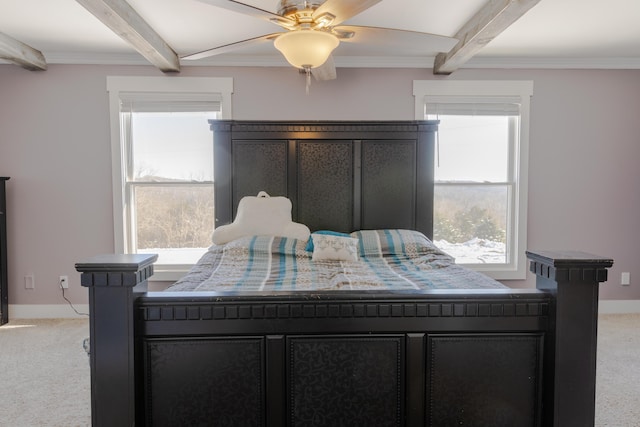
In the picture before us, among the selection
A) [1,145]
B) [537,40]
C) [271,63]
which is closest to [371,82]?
[271,63]

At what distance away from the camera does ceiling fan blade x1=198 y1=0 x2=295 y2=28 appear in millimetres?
1709

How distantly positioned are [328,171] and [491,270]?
1842mm

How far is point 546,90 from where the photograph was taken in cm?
368

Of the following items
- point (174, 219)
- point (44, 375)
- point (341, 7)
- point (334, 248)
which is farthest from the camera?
point (174, 219)

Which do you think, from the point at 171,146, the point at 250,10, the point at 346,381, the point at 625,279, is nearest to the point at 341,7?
the point at 250,10

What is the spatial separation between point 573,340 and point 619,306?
321cm

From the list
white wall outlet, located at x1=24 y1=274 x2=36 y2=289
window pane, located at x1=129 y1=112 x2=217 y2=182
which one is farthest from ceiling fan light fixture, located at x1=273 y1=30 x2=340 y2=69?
white wall outlet, located at x1=24 y1=274 x2=36 y2=289

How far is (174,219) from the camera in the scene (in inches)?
146

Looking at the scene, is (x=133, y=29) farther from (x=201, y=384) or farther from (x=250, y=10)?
(x=201, y=384)

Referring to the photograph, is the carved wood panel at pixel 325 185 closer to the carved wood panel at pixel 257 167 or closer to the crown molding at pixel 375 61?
the carved wood panel at pixel 257 167

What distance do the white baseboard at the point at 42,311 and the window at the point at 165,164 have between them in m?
0.74

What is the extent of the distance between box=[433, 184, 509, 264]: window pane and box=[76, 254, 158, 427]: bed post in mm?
3042

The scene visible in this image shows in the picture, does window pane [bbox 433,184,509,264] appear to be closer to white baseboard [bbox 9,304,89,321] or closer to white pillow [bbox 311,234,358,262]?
white pillow [bbox 311,234,358,262]

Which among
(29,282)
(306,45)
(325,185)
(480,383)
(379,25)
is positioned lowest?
(29,282)
